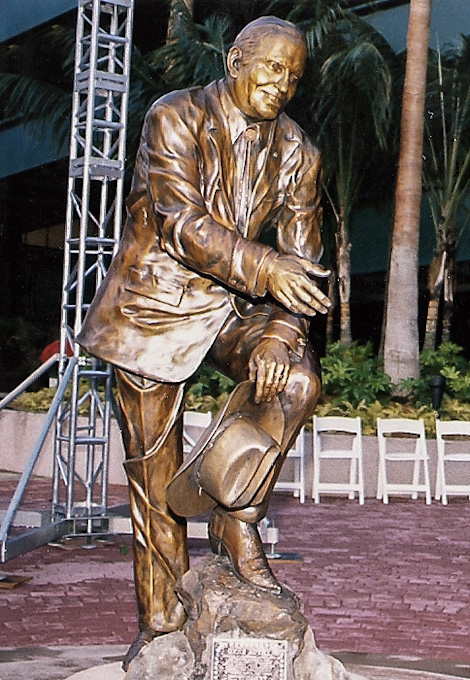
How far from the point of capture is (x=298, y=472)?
11.4 metres

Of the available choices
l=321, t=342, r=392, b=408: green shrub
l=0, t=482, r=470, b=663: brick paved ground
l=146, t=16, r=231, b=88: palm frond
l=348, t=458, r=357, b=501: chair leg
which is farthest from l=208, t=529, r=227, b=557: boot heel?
l=146, t=16, r=231, b=88: palm frond

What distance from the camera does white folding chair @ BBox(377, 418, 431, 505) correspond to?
11.3m

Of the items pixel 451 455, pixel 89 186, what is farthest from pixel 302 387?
pixel 451 455

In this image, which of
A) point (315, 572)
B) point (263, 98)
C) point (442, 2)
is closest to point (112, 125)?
point (315, 572)

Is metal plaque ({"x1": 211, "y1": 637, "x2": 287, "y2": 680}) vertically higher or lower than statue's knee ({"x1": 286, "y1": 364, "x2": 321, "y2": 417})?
lower

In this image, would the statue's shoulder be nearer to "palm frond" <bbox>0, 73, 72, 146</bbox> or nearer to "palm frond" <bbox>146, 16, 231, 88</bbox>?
"palm frond" <bbox>146, 16, 231, 88</bbox>

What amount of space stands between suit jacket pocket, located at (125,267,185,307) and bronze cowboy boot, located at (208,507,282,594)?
72cm

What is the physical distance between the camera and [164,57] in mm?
17344

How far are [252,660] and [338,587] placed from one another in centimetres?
353

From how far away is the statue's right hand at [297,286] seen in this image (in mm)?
3348

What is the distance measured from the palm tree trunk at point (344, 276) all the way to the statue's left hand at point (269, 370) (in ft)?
44.0

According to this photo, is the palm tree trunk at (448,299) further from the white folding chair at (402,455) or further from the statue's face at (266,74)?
the statue's face at (266,74)

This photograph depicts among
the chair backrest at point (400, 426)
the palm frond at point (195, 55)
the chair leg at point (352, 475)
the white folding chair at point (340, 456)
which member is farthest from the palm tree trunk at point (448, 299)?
the chair leg at point (352, 475)

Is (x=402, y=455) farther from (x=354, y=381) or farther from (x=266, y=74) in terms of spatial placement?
(x=266, y=74)
